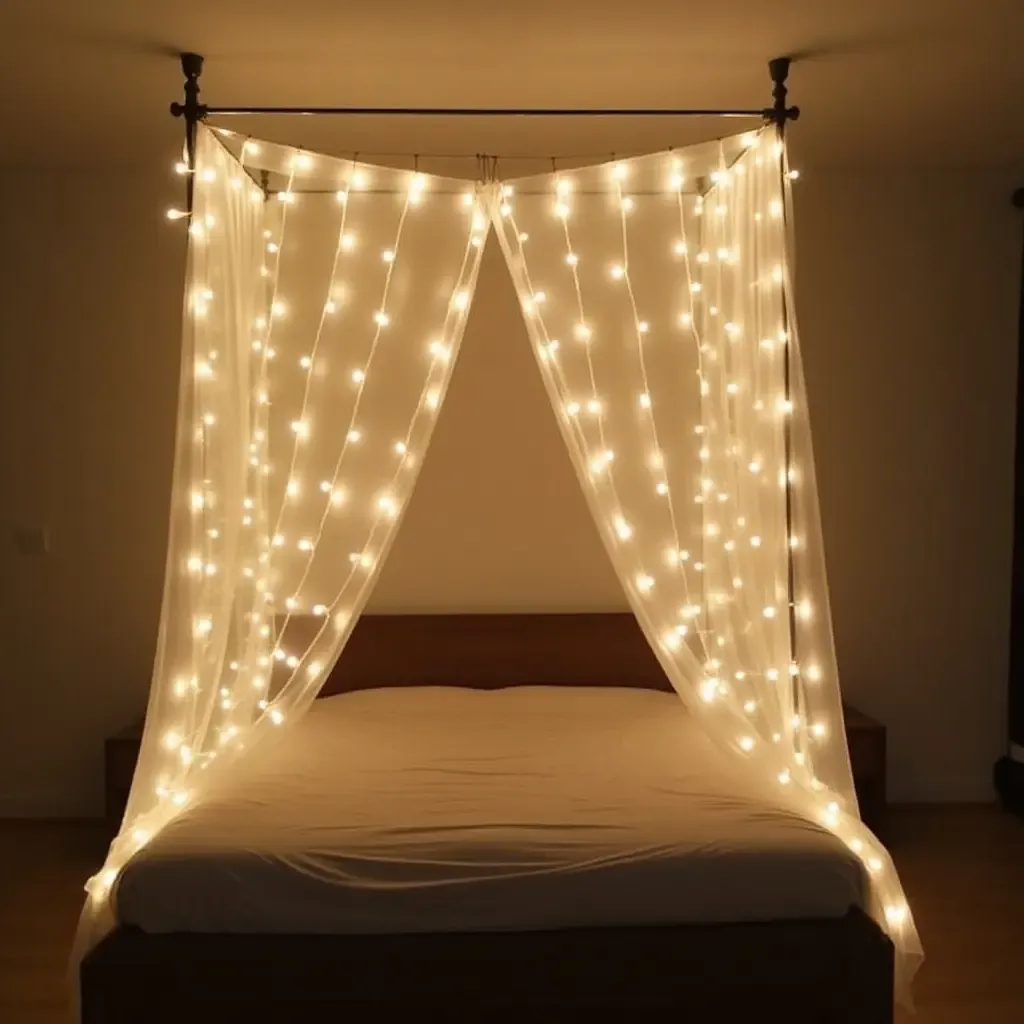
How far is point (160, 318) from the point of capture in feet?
13.5

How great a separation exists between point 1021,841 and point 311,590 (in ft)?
8.95

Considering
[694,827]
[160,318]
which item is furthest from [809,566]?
[160,318]

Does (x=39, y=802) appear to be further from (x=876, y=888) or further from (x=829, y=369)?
(x=829, y=369)

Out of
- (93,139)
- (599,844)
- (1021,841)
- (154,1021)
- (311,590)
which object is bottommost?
(1021,841)

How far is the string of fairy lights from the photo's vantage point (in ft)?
8.77

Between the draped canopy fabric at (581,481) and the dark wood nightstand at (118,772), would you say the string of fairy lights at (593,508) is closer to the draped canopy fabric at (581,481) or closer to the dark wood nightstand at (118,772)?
the draped canopy fabric at (581,481)

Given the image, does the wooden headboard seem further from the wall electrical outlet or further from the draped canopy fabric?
the wall electrical outlet

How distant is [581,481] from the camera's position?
2871 millimetres

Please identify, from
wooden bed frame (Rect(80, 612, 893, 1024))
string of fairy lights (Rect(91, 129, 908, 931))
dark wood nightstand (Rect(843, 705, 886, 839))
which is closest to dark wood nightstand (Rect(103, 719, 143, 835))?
string of fairy lights (Rect(91, 129, 908, 931))

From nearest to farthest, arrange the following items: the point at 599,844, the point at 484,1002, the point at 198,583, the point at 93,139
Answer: the point at 484,1002 → the point at 599,844 → the point at 198,583 → the point at 93,139

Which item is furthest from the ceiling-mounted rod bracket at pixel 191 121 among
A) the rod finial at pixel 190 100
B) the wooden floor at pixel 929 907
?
the wooden floor at pixel 929 907

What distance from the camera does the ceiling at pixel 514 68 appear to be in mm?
2697

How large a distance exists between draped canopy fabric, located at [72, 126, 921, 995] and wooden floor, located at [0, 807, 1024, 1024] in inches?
17.8

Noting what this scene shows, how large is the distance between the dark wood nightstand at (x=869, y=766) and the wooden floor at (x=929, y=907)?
0.16 metres
